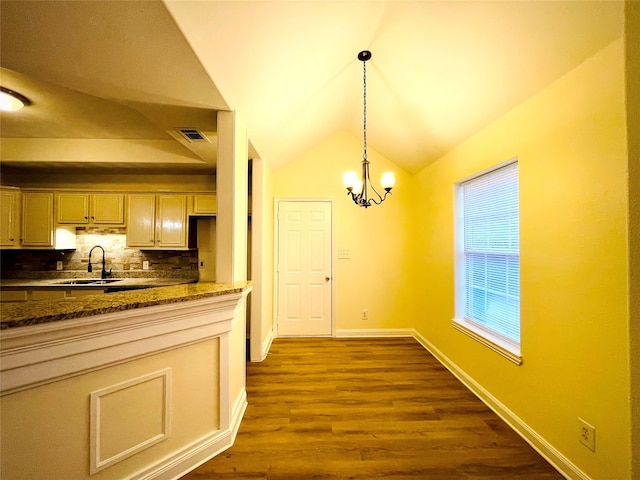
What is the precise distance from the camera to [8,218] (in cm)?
319

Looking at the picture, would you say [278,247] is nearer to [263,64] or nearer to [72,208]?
[263,64]

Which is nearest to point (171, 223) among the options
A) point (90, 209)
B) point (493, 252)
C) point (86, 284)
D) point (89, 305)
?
Result: point (90, 209)

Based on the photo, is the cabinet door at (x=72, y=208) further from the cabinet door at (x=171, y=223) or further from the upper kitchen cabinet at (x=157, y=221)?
the cabinet door at (x=171, y=223)

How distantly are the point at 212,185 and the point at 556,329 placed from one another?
12.4 feet

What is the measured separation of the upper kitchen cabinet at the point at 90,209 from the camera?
3.34 metres

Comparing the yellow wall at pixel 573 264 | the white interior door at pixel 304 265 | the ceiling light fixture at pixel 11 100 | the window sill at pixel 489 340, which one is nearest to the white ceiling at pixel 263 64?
the ceiling light fixture at pixel 11 100

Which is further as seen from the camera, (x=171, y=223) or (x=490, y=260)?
(x=171, y=223)

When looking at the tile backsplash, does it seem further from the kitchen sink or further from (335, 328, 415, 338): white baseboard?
(335, 328, 415, 338): white baseboard

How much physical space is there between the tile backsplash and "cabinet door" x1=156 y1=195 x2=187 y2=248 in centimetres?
30

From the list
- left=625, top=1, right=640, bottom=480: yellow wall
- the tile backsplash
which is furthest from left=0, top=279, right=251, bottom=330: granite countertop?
the tile backsplash

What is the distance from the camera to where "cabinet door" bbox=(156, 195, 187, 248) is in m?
3.44

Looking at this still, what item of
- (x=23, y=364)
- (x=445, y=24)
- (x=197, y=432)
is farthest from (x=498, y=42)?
(x=197, y=432)

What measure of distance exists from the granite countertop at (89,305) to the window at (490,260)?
2207 mm

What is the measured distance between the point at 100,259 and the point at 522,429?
4.98 meters
